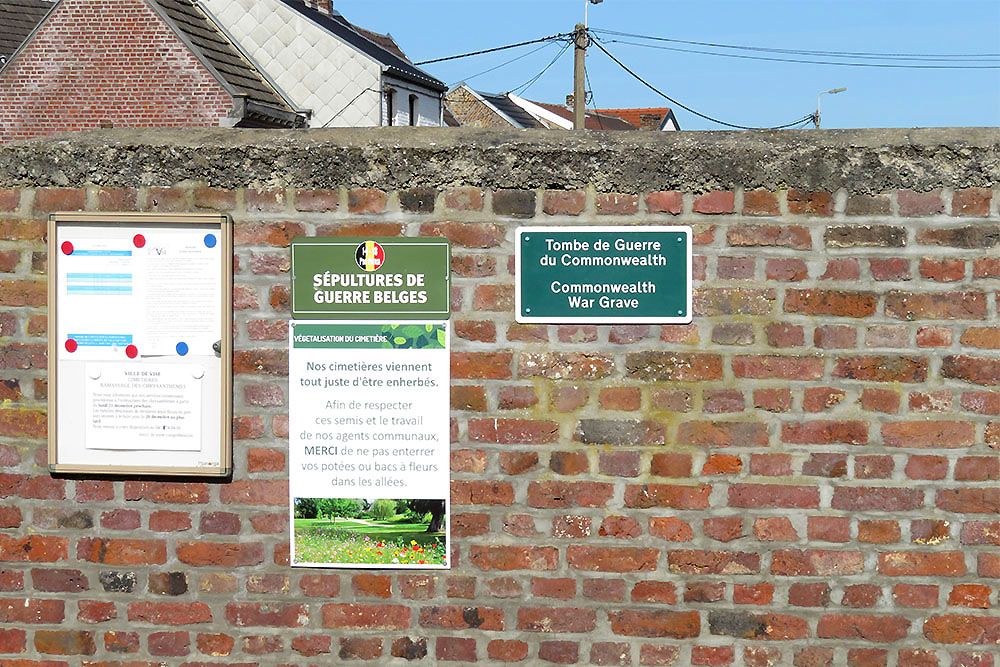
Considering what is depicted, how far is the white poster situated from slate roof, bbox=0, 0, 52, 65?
90.7 ft

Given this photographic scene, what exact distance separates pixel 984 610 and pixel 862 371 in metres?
0.89

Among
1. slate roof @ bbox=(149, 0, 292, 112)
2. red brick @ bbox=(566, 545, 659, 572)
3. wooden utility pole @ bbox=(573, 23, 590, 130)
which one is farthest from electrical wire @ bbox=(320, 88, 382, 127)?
red brick @ bbox=(566, 545, 659, 572)

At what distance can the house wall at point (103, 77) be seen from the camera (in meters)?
24.2

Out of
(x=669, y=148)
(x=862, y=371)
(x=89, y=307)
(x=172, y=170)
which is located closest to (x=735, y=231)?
(x=669, y=148)

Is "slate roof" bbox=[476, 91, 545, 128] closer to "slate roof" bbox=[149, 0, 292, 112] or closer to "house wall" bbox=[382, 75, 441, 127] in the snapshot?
"house wall" bbox=[382, 75, 441, 127]

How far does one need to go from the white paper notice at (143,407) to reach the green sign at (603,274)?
1198mm

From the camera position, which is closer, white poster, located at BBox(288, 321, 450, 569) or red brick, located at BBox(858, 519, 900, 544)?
red brick, located at BBox(858, 519, 900, 544)

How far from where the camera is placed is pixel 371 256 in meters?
3.80

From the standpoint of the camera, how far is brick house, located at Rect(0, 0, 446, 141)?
955 inches

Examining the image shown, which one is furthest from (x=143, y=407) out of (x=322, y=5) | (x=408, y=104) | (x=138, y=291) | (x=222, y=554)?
(x=322, y=5)

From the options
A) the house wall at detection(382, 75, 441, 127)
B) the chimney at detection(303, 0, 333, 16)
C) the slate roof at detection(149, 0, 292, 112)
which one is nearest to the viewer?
the slate roof at detection(149, 0, 292, 112)

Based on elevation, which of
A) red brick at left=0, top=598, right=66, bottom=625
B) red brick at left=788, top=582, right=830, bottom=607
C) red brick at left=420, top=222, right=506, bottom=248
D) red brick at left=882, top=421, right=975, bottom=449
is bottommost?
red brick at left=0, top=598, right=66, bottom=625

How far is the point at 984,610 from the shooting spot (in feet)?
12.1

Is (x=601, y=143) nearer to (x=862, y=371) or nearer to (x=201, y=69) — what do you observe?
(x=862, y=371)
